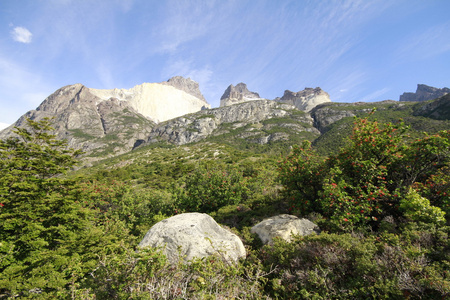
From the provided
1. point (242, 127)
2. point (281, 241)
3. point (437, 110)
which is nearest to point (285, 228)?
point (281, 241)

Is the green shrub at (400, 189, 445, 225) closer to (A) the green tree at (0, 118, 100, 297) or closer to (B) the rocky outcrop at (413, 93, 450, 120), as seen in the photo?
(A) the green tree at (0, 118, 100, 297)

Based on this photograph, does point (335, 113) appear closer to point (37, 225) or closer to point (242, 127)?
point (242, 127)

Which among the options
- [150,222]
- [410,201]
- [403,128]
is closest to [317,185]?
[410,201]

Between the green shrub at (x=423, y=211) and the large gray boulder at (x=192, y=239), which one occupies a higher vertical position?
the green shrub at (x=423, y=211)

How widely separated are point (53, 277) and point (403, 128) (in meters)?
14.9

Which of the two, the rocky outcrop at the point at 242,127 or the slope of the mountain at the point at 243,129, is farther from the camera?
the rocky outcrop at the point at 242,127

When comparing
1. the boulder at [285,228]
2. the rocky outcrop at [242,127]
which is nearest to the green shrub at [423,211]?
the boulder at [285,228]

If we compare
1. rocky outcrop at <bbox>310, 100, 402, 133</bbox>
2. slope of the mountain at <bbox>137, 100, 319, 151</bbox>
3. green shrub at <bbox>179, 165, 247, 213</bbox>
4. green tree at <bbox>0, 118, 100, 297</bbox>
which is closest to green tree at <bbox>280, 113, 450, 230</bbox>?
green shrub at <bbox>179, 165, 247, 213</bbox>

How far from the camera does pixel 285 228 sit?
7.59 meters

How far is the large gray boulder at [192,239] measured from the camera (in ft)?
21.9

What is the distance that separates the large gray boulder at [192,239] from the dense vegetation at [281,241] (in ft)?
2.56

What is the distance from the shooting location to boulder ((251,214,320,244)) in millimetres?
7432

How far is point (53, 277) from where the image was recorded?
7.03 meters

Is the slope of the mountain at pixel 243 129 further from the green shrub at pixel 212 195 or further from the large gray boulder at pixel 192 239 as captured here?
the large gray boulder at pixel 192 239
